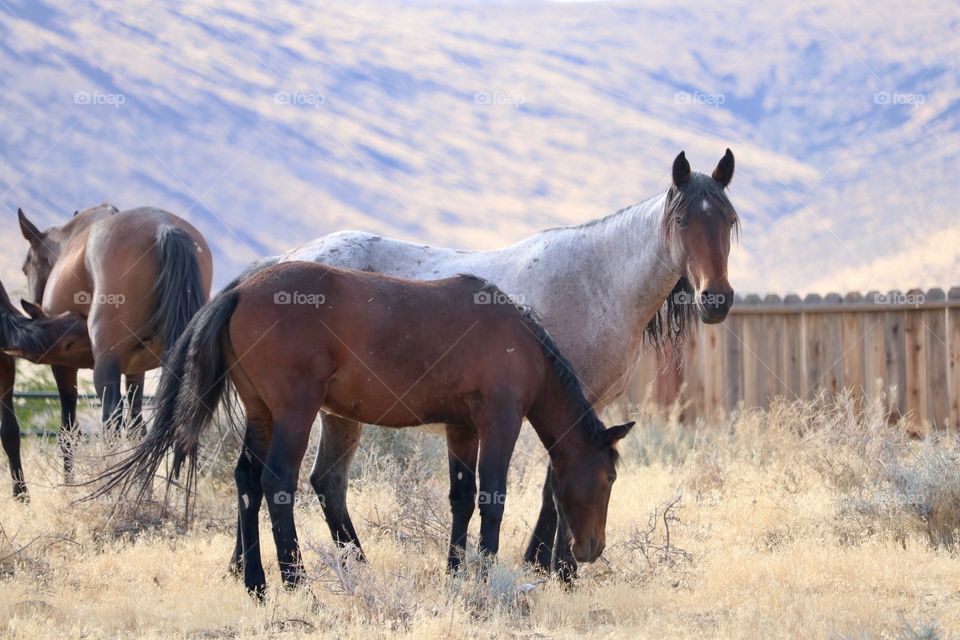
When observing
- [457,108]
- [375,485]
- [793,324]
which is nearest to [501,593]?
[375,485]

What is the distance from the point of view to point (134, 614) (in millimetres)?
5137

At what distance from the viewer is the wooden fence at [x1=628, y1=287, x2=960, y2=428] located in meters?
12.0

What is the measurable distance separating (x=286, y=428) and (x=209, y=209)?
1829 inches

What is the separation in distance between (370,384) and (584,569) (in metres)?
1.82

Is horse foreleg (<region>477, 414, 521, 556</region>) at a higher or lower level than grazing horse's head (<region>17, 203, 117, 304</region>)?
lower

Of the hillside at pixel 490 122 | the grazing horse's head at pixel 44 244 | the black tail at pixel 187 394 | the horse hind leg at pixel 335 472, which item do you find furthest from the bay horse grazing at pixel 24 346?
the hillside at pixel 490 122

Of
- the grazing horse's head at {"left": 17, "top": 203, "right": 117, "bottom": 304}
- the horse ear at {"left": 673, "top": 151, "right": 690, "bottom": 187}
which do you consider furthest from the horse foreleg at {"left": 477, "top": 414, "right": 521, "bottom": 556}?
the grazing horse's head at {"left": 17, "top": 203, "right": 117, "bottom": 304}

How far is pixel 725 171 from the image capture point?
20.5 ft

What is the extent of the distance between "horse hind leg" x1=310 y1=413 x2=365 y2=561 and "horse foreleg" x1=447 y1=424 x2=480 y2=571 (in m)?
0.84

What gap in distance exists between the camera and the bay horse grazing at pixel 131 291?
795 cm

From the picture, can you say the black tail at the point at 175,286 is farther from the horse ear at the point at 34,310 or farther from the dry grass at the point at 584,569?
the dry grass at the point at 584,569

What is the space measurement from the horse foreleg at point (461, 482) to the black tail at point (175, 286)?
2848 millimetres

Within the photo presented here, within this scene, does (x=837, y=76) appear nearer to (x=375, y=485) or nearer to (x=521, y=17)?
(x=521, y=17)

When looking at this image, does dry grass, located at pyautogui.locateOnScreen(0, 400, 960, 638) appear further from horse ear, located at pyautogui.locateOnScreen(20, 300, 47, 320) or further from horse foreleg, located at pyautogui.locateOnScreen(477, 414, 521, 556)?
horse ear, located at pyautogui.locateOnScreen(20, 300, 47, 320)
